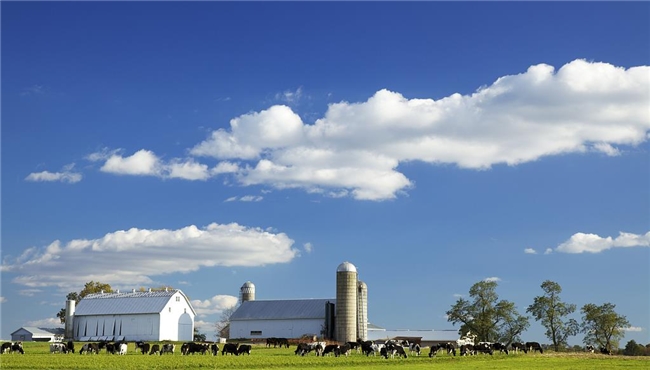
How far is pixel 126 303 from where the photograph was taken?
326 feet

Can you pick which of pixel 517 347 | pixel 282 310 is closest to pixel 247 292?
pixel 282 310

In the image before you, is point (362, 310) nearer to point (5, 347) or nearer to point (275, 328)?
point (275, 328)

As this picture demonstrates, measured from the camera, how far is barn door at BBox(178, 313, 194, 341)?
97250 mm

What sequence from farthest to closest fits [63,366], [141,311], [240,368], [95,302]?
1. [95,302]
2. [141,311]
3. [240,368]
4. [63,366]

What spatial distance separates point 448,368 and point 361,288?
2407 inches

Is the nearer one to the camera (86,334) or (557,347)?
(557,347)

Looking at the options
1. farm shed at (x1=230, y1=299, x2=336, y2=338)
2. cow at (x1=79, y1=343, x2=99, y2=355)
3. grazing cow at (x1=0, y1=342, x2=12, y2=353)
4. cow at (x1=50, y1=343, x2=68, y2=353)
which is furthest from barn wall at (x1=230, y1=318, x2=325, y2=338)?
grazing cow at (x1=0, y1=342, x2=12, y2=353)

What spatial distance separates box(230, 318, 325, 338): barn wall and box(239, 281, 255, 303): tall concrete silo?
41.4 feet

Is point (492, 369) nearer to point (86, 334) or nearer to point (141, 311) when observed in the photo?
point (141, 311)

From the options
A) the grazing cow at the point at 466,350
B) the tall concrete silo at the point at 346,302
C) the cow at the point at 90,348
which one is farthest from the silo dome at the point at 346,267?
the cow at the point at 90,348

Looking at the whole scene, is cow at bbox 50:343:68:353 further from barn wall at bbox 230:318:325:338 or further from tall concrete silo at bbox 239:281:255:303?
tall concrete silo at bbox 239:281:255:303

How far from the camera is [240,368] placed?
39.0 m

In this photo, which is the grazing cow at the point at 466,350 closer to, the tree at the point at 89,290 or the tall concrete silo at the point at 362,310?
the tall concrete silo at the point at 362,310

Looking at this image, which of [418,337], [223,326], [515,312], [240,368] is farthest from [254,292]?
[240,368]
